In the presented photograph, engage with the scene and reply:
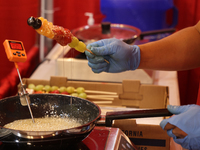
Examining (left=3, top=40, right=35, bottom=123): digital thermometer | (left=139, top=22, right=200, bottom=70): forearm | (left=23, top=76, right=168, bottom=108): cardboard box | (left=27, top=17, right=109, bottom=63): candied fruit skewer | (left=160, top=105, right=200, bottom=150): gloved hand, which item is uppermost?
(left=27, top=17, right=109, bottom=63): candied fruit skewer

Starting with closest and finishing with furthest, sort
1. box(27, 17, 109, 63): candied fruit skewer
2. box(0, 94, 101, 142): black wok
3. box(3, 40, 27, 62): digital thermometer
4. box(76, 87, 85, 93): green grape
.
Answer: box(27, 17, 109, 63): candied fruit skewer < box(3, 40, 27, 62): digital thermometer < box(0, 94, 101, 142): black wok < box(76, 87, 85, 93): green grape

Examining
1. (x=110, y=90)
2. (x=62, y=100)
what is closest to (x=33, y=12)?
(x=110, y=90)

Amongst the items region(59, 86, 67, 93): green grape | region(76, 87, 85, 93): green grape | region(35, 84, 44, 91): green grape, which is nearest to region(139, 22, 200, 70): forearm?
region(76, 87, 85, 93): green grape

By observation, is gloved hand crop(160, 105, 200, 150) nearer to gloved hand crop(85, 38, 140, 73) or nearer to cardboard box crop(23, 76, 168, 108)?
gloved hand crop(85, 38, 140, 73)

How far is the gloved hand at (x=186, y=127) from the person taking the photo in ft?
3.59

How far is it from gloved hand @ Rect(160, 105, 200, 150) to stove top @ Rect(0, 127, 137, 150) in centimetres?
23

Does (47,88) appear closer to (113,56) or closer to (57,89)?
(57,89)

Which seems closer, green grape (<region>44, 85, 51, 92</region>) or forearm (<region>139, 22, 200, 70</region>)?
forearm (<region>139, 22, 200, 70</region>)

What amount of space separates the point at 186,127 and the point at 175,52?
443 millimetres

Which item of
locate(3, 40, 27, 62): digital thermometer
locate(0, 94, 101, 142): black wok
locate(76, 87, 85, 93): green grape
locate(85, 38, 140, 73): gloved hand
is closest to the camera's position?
locate(3, 40, 27, 62): digital thermometer

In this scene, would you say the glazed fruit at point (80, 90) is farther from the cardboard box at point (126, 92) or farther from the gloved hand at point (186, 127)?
the gloved hand at point (186, 127)

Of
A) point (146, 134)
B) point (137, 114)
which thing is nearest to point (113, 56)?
point (137, 114)

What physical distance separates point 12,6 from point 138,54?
1.04 meters

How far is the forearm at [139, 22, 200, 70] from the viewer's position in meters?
1.35
